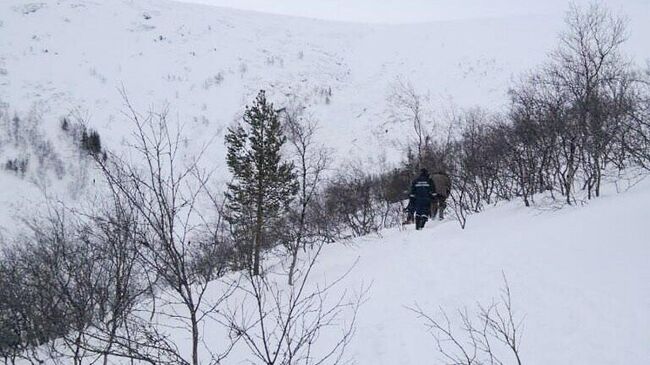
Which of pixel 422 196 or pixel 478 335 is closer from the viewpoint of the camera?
pixel 478 335

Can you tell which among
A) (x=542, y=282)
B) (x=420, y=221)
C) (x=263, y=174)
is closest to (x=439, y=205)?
(x=420, y=221)

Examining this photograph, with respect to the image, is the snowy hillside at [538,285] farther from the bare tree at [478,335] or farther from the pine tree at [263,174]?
the pine tree at [263,174]

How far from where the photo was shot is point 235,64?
4566 centimetres

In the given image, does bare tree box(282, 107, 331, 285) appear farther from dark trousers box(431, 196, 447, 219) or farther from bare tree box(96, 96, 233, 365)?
dark trousers box(431, 196, 447, 219)

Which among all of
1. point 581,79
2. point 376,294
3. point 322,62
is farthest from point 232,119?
point 376,294

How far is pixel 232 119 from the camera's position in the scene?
37281 mm

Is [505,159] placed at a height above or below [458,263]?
above

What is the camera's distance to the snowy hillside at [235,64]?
35500 millimetres

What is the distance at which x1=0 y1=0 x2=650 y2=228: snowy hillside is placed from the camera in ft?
Answer: 116

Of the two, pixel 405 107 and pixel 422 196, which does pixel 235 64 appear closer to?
pixel 405 107

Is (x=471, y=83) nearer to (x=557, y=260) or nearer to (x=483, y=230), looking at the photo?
(x=483, y=230)

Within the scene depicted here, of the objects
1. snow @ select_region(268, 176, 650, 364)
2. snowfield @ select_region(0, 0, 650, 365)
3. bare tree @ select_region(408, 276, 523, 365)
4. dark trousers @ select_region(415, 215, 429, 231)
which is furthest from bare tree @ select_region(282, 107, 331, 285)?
dark trousers @ select_region(415, 215, 429, 231)

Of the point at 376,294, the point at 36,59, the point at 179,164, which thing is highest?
the point at 36,59

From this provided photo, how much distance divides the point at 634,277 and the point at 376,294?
13.1ft
